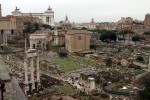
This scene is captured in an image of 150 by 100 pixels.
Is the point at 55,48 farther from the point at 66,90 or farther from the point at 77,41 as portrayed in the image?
the point at 66,90

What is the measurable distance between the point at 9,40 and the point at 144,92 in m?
36.3

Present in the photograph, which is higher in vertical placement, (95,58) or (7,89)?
(7,89)

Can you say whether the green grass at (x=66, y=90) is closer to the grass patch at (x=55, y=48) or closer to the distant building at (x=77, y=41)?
the distant building at (x=77, y=41)

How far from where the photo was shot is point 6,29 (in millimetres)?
52875

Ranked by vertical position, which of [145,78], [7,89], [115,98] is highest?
[7,89]

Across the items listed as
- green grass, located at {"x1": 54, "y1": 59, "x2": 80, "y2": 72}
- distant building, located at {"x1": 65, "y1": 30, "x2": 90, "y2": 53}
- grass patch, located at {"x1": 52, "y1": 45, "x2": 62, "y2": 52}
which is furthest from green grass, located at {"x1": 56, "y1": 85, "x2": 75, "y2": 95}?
grass patch, located at {"x1": 52, "y1": 45, "x2": 62, "y2": 52}

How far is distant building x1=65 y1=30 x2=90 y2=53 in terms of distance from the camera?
42.1 m

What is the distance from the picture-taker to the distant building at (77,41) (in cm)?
4212

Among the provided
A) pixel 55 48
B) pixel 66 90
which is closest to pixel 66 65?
pixel 66 90

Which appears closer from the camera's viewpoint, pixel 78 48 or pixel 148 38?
pixel 78 48

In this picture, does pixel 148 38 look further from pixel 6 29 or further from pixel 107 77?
pixel 107 77

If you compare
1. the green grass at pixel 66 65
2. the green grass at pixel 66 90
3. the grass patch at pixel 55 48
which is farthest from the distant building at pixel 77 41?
the green grass at pixel 66 90

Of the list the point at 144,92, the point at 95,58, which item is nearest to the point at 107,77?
the point at 144,92

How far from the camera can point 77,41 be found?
140 feet
